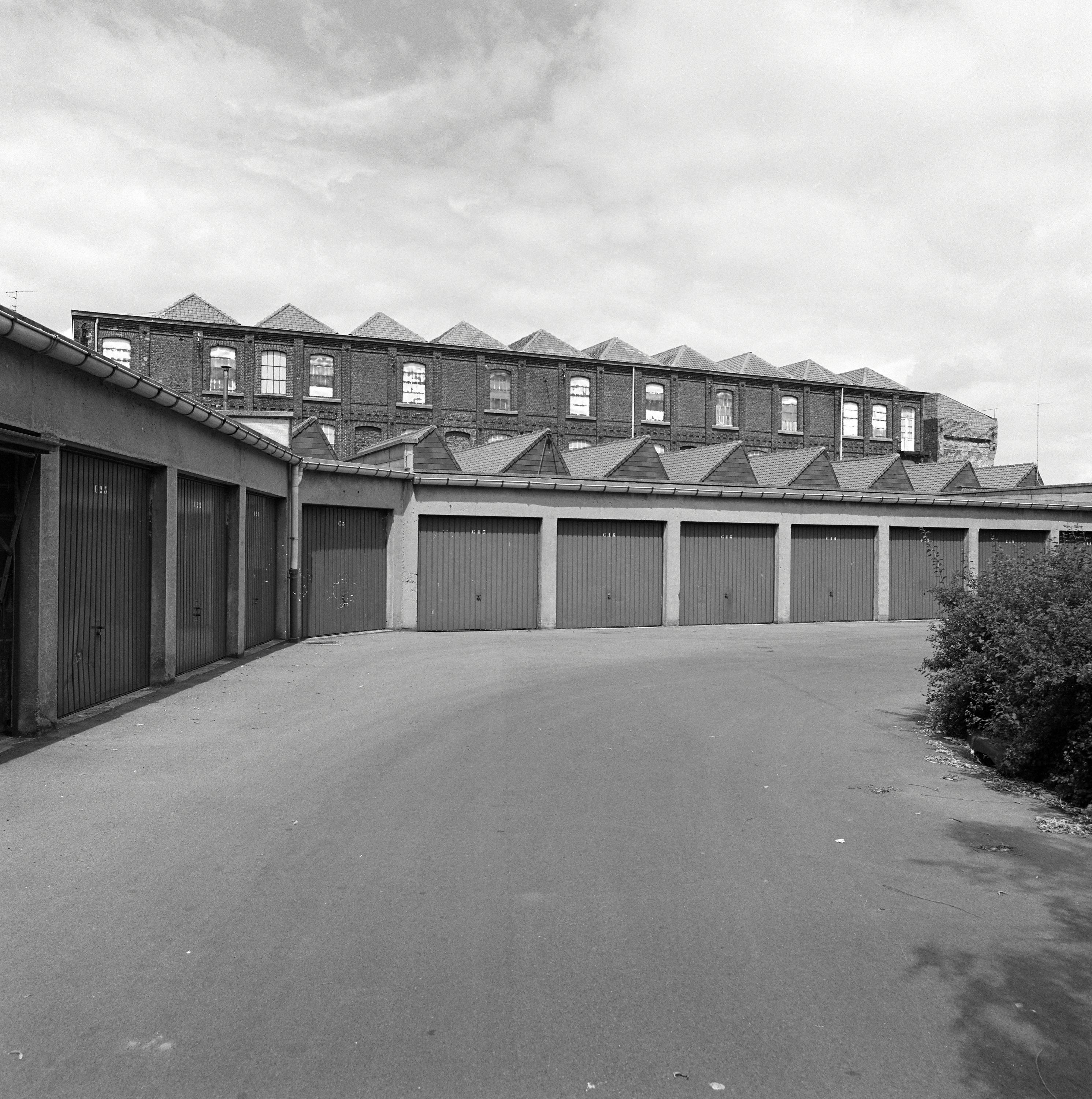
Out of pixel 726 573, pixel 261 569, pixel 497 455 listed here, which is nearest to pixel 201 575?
pixel 261 569

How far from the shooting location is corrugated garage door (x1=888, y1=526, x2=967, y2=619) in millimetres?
27562

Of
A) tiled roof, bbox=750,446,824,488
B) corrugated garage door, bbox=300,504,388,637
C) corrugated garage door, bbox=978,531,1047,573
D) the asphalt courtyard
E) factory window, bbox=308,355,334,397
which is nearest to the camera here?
the asphalt courtyard

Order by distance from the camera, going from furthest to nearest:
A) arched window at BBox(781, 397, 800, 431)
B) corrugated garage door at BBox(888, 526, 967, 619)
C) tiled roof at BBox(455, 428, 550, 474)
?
arched window at BBox(781, 397, 800, 431) → corrugated garage door at BBox(888, 526, 967, 619) → tiled roof at BBox(455, 428, 550, 474)

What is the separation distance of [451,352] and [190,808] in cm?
4064

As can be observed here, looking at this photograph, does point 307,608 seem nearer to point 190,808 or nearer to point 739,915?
point 190,808

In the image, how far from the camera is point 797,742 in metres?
9.62

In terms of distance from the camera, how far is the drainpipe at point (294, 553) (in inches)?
756

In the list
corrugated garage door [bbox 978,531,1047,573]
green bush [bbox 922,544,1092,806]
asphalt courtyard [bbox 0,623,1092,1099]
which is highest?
corrugated garage door [bbox 978,531,1047,573]

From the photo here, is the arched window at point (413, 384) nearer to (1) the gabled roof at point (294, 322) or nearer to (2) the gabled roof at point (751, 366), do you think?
(1) the gabled roof at point (294, 322)

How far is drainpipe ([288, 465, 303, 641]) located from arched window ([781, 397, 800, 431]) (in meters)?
A: 38.4

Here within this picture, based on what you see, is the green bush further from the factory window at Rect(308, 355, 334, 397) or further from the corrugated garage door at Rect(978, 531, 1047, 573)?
the factory window at Rect(308, 355, 334, 397)

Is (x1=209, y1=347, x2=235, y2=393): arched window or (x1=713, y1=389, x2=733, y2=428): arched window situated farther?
(x1=713, y1=389, x2=733, y2=428): arched window

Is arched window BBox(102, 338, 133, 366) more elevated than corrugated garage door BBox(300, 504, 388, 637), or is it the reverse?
arched window BBox(102, 338, 133, 366)

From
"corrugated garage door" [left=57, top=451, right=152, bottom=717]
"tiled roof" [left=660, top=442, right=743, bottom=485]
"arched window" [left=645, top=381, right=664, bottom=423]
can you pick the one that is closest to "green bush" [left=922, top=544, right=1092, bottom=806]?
"corrugated garage door" [left=57, top=451, right=152, bottom=717]
